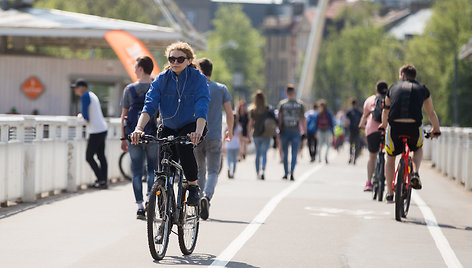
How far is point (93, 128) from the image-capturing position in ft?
58.5

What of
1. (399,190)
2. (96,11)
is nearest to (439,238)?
(399,190)

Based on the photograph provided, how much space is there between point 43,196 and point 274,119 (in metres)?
7.37

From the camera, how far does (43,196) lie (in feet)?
53.0

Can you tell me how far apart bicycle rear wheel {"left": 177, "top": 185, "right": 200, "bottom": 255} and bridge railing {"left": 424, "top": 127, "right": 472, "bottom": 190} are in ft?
35.4

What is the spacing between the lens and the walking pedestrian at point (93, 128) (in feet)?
58.1

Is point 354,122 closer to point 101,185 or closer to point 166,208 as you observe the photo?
point 101,185

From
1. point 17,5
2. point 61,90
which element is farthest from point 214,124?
point 17,5

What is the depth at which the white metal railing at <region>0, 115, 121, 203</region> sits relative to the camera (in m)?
14.0

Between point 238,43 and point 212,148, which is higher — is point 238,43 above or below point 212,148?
above

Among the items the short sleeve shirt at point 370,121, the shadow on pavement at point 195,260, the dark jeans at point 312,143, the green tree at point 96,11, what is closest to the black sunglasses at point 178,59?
the shadow on pavement at point 195,260

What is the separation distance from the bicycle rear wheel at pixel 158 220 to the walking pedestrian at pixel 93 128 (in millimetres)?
8585

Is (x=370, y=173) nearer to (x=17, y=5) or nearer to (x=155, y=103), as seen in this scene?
(x=155, y=103)

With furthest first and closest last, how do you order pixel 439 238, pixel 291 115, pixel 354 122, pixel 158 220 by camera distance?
pixel 354 122 → pixel 291 115 → pixel 439 238 → pixel 158 220

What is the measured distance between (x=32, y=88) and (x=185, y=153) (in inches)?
1133
